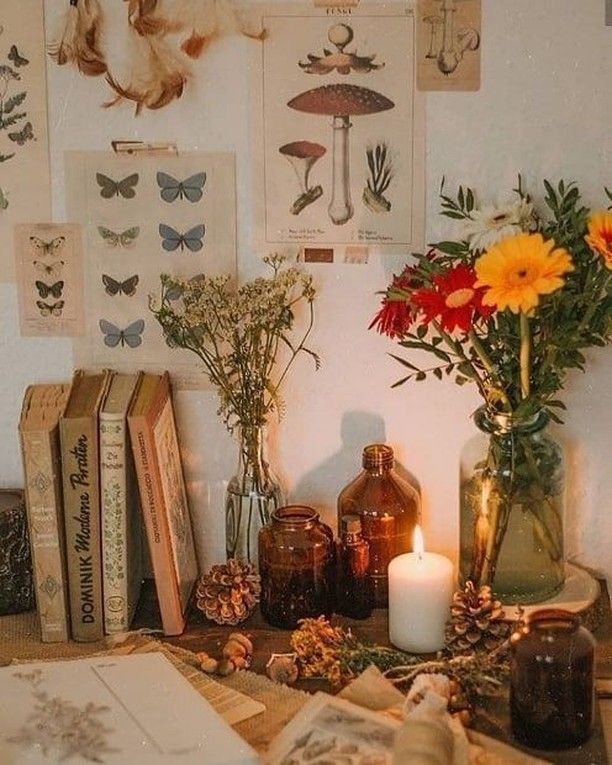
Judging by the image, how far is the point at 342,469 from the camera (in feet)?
5.03

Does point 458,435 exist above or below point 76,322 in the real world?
below

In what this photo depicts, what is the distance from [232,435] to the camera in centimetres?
153

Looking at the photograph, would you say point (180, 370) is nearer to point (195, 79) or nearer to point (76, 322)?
point (76, 322)

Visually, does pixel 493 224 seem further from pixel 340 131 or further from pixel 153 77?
pixel 153 77

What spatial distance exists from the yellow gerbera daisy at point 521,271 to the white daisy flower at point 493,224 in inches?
3.7

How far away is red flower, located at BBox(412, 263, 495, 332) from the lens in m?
1.27

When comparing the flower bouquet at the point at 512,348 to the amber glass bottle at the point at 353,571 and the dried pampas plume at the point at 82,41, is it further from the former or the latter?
the dried pampas plume at the point at 82,41

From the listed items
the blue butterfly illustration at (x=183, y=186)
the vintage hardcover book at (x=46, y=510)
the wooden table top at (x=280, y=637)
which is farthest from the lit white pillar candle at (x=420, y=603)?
the blue butterfly illustration at (x=183, y=186)

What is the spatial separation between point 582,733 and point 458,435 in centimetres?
44

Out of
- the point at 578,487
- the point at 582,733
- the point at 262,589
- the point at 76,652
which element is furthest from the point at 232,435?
the point at 582,733

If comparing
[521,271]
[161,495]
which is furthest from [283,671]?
[521,271]

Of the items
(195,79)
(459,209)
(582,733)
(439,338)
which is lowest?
(582,733)

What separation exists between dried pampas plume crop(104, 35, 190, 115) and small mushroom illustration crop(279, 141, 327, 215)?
15 centimetres

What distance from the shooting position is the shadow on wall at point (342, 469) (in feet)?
4.98
